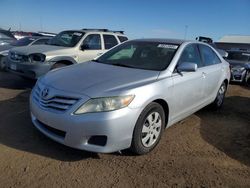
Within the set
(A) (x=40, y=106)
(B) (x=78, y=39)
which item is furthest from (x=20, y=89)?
(A) (x=40, y=106)

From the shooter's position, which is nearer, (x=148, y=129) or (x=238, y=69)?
(x=148, y=129)

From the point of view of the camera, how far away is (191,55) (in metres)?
5.26

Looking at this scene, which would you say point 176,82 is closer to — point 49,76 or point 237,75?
point 49,76

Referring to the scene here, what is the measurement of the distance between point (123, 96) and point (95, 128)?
20.1 inches

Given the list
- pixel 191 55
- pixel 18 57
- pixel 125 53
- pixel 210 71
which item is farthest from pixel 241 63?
pixel 18 57

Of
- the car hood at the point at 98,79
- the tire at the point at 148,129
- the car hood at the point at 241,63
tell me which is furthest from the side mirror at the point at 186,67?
the car hood at the point at 241,63

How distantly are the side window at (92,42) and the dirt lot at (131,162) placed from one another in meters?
3.82

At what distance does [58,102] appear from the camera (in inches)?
146

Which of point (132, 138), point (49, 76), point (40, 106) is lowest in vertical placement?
point (132, 138)

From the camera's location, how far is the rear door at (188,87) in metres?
4.56

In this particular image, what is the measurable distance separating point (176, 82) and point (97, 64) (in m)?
1.38

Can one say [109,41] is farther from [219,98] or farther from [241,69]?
[241,69]

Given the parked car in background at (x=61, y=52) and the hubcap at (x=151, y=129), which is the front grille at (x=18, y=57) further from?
the hubcap at (x=151, y=129)

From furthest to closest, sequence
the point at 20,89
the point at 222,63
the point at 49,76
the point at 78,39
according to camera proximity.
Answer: the point at 78,39
the point at 20,89
the point at 222,63
the point at 49,76
